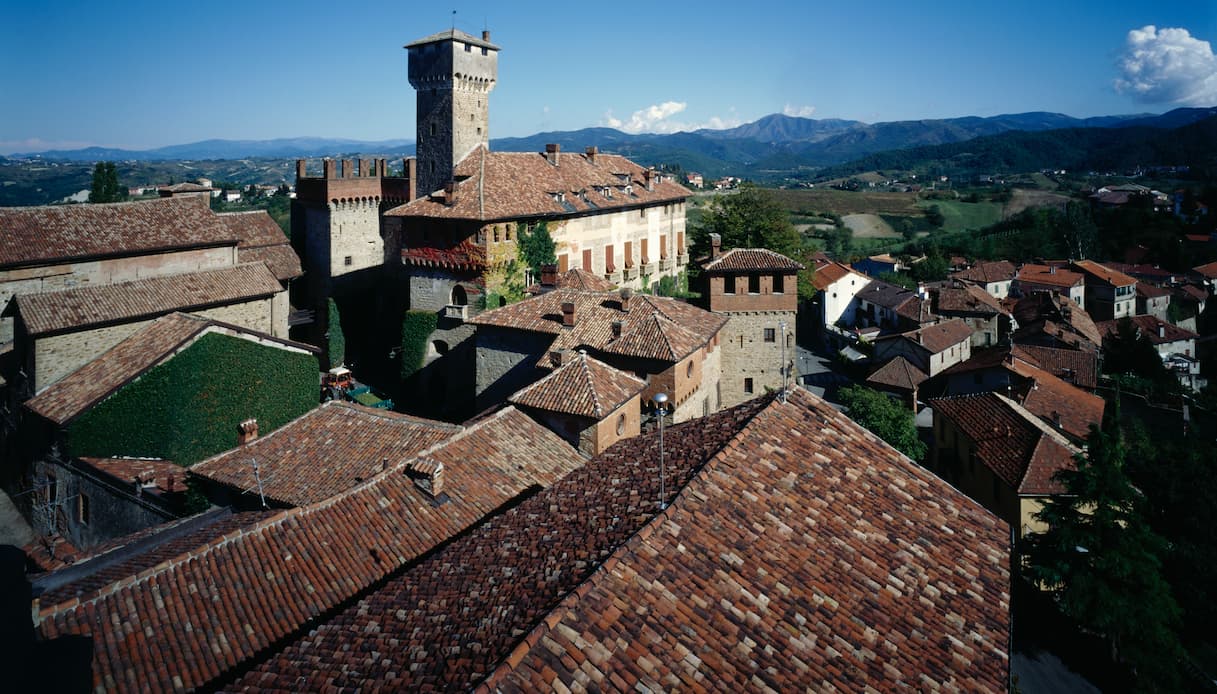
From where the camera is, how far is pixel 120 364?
81.8ft

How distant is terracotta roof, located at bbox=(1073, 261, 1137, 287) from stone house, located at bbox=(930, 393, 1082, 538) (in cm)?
5119

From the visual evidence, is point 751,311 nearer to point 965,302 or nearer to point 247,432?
point 247,432

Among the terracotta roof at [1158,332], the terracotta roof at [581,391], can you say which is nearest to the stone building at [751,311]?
the terracotta roof at [581,391]

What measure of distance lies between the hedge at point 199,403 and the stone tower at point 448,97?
15.0m

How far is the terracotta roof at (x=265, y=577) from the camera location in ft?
36.9

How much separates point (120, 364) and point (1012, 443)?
29.2 metres

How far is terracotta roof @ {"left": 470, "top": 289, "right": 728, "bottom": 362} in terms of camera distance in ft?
78.8

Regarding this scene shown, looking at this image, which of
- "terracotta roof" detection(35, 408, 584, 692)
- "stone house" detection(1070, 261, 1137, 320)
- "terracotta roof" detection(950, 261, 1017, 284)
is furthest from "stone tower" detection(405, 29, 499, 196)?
"stone house" detection(1070, 261, 1137, 320)

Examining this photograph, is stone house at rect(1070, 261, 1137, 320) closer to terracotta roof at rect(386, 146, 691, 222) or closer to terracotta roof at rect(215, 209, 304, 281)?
terracotta roof at rect(386, 146, 691, 222)

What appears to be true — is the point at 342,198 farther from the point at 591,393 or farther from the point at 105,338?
the point at 591,393

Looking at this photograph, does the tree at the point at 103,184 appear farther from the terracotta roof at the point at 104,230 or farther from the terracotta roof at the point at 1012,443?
the terracotta roof at the point at 1012,443

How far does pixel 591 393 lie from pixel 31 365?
1820 cm

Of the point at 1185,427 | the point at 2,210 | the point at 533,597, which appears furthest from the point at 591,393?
the point at 1185,427

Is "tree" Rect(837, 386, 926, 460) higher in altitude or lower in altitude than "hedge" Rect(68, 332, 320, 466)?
lower
